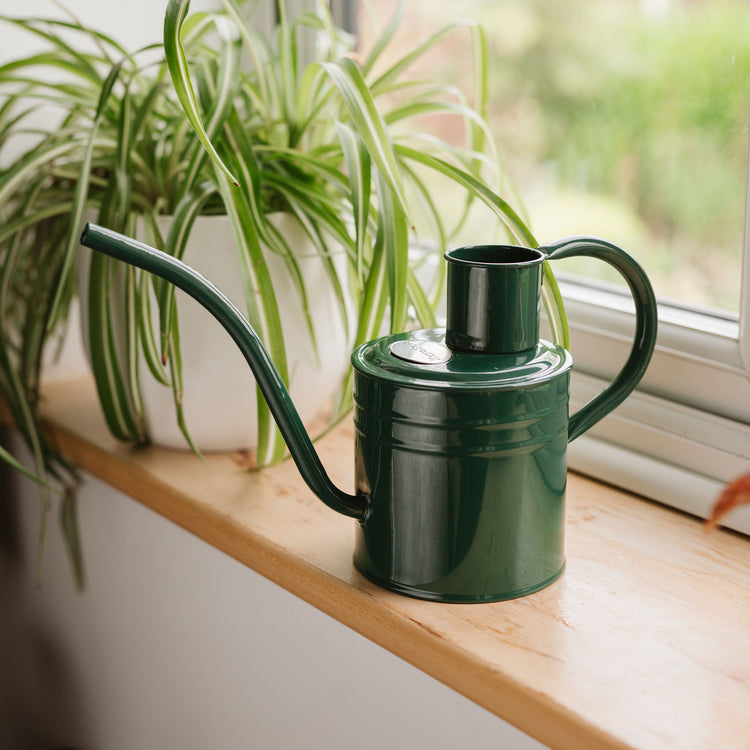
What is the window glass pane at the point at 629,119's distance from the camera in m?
0.74

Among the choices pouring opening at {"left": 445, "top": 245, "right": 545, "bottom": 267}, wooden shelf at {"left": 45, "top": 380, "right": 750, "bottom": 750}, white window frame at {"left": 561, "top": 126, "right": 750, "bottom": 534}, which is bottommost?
wooden shelf at {"left": 45, "top": 380, "right": 750, "bottom": 750}

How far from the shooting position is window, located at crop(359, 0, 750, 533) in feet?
2.33

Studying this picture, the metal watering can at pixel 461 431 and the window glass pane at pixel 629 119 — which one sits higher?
the window glass pane at pixel 629 119


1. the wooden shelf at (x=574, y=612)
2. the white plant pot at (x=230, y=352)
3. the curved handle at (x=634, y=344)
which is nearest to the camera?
the wooden shelf at (x=574, y=612)

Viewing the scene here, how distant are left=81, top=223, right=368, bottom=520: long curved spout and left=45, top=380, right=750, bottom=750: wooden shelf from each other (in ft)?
0.25

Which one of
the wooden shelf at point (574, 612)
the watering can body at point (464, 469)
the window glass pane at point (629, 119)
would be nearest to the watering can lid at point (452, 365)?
the watering can body at point (464, 469)

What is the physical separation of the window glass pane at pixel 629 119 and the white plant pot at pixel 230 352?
27cm

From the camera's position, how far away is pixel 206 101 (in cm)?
74

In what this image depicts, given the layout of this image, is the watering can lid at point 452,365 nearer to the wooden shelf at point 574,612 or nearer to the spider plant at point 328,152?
the spider plant at point 328,152

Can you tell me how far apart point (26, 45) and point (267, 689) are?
729 mm

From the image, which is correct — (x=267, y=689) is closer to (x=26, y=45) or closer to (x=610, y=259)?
(x=610, y=259)

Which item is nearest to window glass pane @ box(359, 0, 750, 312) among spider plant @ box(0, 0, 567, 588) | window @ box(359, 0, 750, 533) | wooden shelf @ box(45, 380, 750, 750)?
window @ box(359, 0, 750, 533)

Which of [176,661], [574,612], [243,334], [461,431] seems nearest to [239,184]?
[243,334]

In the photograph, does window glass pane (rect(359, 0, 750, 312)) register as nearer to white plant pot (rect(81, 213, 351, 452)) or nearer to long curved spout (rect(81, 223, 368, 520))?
white plant pot (rect(81, 213, 351, 452))
